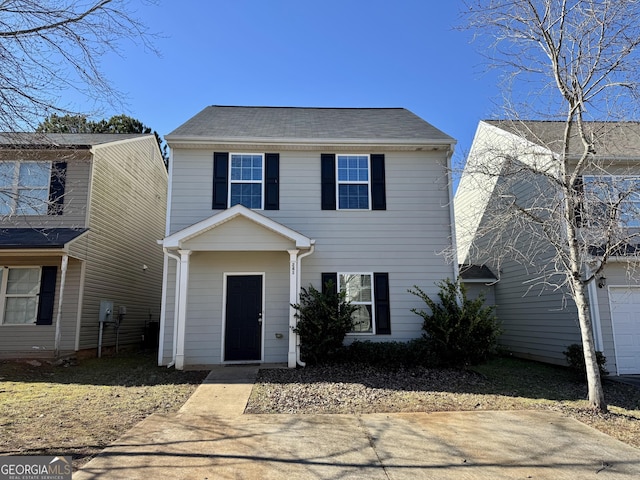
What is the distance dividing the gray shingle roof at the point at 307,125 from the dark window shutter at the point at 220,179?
0.52m

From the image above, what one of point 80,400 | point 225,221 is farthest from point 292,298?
point 80,400

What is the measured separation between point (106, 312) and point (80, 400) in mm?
5392

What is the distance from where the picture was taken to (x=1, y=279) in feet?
34.8

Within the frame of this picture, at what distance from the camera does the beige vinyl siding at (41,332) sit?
1020cm

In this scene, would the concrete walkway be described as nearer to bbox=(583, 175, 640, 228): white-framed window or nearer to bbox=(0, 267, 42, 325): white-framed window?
bbox=(583, 175, 640, 228): white-framed window

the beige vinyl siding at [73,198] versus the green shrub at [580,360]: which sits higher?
the beige vinyl siding at [73,198]

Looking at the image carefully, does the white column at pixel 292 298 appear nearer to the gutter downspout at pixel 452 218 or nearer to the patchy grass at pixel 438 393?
the patchy grass at pixel 438 393

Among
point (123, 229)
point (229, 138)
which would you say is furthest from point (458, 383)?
point (123, 229)

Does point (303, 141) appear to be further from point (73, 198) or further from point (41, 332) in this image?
point (41, 332)

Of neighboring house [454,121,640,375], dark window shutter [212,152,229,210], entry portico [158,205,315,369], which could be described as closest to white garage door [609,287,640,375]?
neighboring house [454,121,640,375]

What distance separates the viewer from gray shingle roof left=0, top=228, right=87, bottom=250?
945 centimetres

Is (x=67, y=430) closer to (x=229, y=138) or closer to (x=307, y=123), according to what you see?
(x=229, y=138)

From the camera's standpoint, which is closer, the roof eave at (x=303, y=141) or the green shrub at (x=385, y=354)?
the green shrub at (x=385, y=354)

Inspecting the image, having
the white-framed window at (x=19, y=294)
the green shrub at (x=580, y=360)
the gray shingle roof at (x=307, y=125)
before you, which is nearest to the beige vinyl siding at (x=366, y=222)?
the gray shingle roof at (x=307, y=125)
